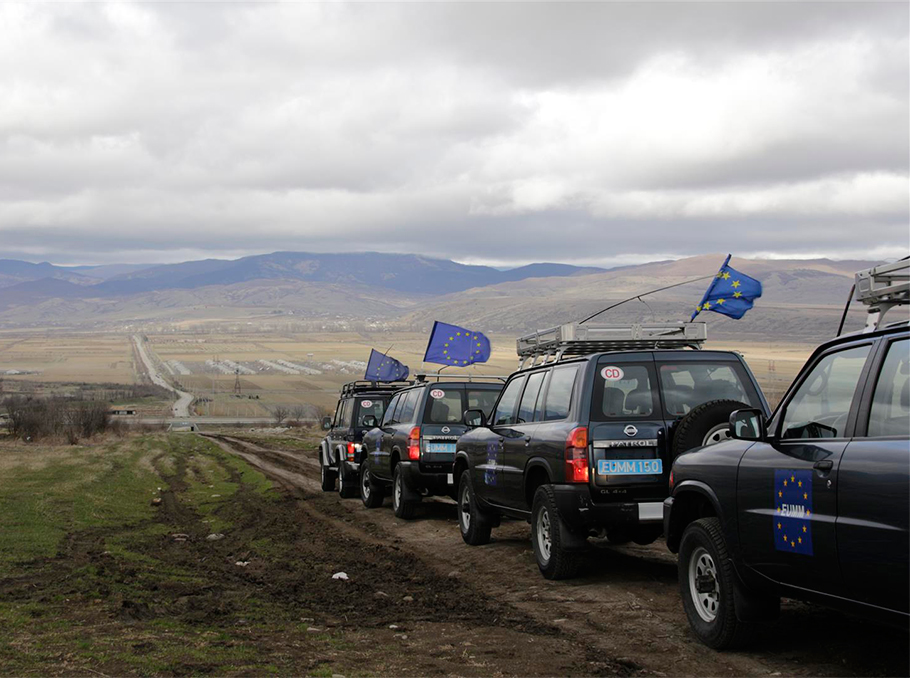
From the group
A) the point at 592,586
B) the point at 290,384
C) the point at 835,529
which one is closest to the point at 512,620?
the point at 592,586

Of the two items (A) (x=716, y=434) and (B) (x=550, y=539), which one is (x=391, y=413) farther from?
(A) (x=716, y=434)

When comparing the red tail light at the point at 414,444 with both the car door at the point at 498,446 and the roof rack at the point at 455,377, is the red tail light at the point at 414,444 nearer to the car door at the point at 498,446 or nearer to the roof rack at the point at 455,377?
the roof rack at the point at 455,377

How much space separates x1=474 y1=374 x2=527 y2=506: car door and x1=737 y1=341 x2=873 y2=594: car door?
465 cm

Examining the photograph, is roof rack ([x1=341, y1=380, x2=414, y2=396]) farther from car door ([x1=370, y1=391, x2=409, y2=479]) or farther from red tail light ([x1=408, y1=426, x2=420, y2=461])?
red tail light ([x1=408, y1=426, x2=420, y2=461])

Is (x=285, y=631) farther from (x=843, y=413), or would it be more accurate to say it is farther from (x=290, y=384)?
(x=290, y=384)

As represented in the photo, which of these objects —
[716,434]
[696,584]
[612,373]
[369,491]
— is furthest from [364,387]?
[696,584]

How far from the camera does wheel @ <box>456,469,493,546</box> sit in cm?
1245

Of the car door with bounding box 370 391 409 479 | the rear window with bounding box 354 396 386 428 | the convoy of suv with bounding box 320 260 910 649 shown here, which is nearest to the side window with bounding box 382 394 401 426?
the car door with bounding box 370 391 409 479

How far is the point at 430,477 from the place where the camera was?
15.1 meters

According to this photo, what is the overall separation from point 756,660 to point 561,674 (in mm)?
1320

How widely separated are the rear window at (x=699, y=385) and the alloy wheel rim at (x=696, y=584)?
2224 millimetres

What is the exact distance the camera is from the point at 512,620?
27.0ft

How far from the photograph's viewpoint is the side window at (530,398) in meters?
10.8

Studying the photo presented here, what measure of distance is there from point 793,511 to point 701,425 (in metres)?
2.45
